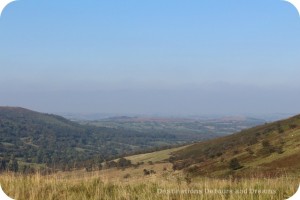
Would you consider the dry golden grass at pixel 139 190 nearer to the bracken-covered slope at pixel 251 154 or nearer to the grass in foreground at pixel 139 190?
the grass in foreground at pixel 139 190

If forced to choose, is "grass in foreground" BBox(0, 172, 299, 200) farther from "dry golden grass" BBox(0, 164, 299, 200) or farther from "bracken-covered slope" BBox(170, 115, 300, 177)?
"bracken-covered slope" BBox(170, 115, 300, 177)

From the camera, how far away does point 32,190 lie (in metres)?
6.69

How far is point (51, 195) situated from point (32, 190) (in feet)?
1.21

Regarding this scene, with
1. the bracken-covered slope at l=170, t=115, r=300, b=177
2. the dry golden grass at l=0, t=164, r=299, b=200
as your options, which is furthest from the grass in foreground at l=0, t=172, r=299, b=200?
the bracken-covered slope at l=170, t=115, r=300, b=177

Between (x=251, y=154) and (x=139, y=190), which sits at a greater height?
(x=139, y=190)

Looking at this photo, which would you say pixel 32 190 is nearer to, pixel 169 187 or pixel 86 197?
pixel 86 197

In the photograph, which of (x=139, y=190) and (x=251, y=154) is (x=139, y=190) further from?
(x=251, y=154)

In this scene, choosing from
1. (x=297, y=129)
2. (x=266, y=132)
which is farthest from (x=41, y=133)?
(x=297, y=129)

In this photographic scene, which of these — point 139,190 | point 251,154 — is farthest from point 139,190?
point 251,154

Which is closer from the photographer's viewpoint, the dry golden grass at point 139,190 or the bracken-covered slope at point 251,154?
the dry golden grass at point 139,190

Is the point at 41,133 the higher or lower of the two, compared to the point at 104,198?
lower

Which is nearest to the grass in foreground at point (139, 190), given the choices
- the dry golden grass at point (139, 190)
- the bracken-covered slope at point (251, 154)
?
the dry golden grass at point (139, 190)

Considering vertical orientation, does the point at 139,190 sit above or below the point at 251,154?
above

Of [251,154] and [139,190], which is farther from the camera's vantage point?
[251,154]
